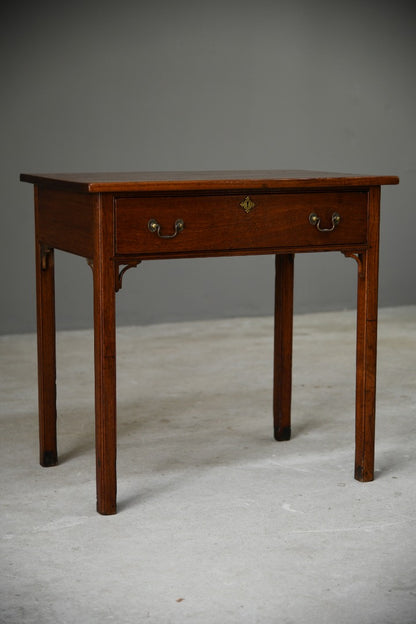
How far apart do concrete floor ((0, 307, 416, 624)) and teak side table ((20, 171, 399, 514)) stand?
0.17 metres

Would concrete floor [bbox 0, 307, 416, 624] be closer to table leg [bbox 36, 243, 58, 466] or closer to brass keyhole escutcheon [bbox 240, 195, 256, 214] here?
table leg [bbox 36, 243, 58, 466]

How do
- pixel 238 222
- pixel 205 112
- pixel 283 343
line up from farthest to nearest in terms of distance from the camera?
pixel 205 112 < pixel 283 343 < pixel 238 222

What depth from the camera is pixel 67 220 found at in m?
2.87

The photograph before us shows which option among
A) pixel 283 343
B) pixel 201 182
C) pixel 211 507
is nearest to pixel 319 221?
pixel 201 182

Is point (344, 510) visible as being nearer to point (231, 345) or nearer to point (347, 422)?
point (347, 422)

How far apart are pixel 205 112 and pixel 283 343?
9.92 feet

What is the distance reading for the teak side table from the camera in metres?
2.65

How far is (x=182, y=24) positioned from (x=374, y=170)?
1.70 meters

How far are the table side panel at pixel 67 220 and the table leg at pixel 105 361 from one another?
6 centimetres

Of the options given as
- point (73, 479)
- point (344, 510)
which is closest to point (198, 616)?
point (344, 510)

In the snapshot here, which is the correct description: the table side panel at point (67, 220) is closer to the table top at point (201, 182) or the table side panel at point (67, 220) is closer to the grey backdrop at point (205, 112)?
the table top at point (201, 182)

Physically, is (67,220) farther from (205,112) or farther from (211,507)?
(205,112)

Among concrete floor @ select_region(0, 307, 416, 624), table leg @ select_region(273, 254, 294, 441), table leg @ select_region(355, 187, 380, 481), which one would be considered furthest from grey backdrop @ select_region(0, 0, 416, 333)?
table leg @ select_region(355, 187, 380, 481)

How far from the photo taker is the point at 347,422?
3.75m
